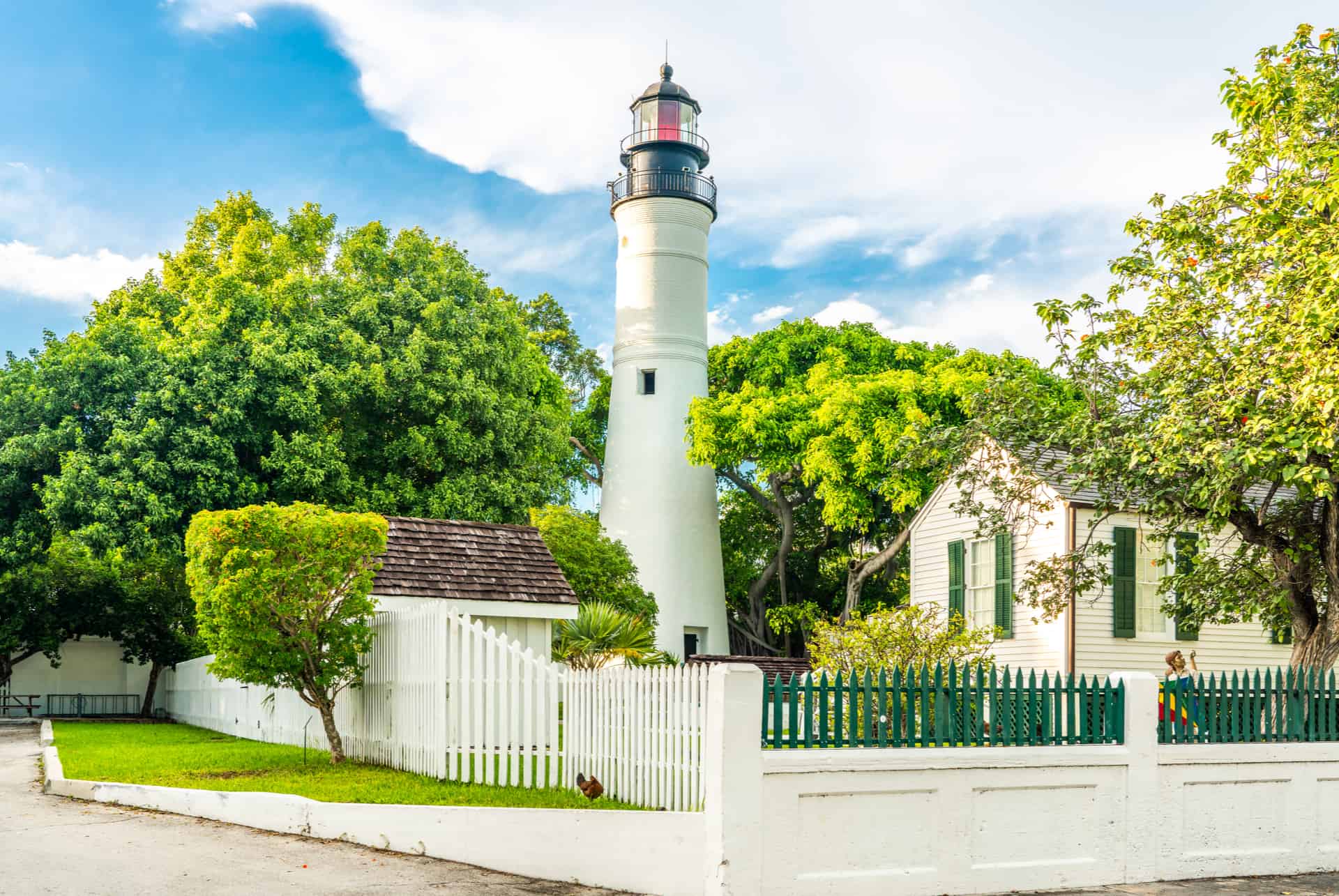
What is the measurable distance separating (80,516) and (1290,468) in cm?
2674

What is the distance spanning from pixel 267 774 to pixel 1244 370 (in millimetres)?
11097

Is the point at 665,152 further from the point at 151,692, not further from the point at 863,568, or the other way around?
the point at 151,692

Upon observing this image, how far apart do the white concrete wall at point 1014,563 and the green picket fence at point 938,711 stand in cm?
886

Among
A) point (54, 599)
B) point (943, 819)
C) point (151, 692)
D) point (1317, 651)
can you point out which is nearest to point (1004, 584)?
point (1317, 651)

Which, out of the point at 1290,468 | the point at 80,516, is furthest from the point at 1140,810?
the point at 80,516

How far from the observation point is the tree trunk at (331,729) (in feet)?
48.3

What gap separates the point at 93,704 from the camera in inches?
1357

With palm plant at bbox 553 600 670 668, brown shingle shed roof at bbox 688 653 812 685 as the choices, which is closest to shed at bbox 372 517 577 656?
palm plant at bbox 553 600 670 668

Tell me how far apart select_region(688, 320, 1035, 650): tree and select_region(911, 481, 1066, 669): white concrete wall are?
1827 millimetres

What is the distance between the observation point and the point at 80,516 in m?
29.7

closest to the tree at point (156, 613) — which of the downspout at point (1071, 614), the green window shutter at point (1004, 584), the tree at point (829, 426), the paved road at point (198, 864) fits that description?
the tree at point (829, 426)

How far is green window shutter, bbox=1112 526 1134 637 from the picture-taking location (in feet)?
70.6

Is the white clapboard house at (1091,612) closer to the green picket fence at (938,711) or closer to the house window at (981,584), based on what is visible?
the house window at (981,584)

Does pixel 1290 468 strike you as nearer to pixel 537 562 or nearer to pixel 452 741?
pixel 452 741
